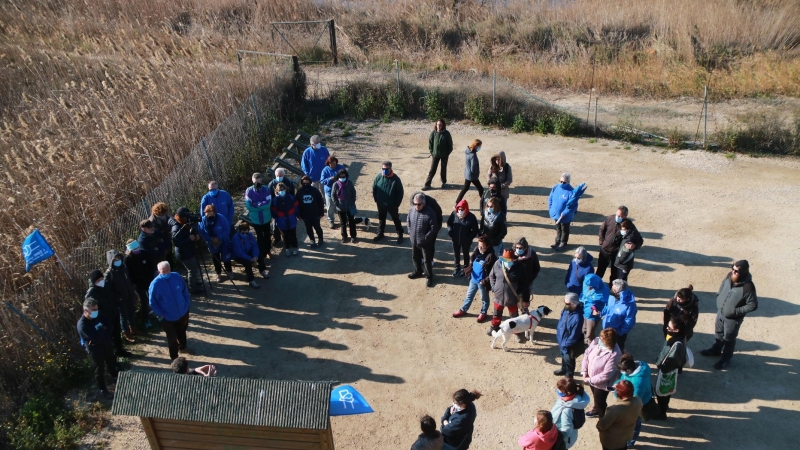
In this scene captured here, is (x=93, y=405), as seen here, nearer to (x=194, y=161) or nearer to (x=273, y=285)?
(x=273, y=285)

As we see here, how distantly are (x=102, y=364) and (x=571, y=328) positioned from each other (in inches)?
230

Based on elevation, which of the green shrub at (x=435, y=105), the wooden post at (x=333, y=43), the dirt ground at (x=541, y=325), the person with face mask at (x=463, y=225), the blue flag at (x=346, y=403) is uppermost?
the wooden post at (x=333, y=43)

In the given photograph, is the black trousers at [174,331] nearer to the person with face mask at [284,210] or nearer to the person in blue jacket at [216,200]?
the person in blue jacket at [216,200]

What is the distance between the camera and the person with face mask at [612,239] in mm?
8859

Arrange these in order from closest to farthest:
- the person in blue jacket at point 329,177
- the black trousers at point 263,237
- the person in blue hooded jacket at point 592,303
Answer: the person in blue hooded jacket at point 592,303, the black trousers at point 263,237, the person in blue jacket at point 329,177

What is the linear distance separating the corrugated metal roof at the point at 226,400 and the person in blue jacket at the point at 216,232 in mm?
4251

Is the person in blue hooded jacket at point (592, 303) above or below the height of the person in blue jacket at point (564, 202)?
below

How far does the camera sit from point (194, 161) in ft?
40.3

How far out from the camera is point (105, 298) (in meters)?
8.06

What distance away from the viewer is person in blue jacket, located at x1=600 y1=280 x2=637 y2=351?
7504mm

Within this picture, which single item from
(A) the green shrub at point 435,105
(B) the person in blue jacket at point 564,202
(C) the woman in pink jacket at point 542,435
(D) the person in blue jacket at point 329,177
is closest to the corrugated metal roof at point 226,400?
(C) the woman in pink jacket at point 542,435

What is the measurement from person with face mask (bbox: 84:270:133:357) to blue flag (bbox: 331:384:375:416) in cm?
380

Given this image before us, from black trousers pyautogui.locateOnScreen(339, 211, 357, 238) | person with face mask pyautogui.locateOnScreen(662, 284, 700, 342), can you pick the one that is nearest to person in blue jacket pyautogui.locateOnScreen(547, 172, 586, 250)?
person with face mask pyautogui.locateOnScreen(662, 284, 700, 342)

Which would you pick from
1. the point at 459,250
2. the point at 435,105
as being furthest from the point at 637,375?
the point at 435,105
